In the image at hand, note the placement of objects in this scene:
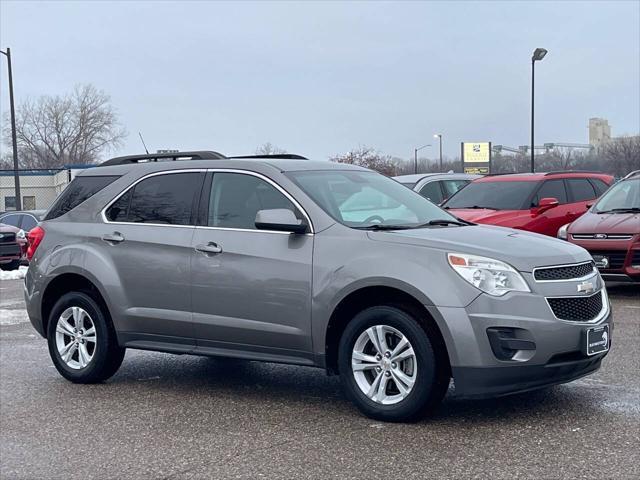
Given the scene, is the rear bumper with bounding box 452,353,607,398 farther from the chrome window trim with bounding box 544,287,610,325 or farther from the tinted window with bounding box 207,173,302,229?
the tinted window with bounding box 207,173,302,229

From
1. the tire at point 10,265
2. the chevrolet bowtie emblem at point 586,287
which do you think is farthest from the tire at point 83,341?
the tire at point 10,265

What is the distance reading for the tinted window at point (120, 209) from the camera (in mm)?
7328

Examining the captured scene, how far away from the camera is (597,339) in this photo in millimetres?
5730

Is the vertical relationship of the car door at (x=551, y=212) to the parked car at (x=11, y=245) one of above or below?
above

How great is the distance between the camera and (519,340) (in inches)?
213

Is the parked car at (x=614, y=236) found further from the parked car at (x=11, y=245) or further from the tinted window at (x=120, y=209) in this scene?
the parked car at (x=11, y=245)

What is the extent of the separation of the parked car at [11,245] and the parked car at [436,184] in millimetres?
8647

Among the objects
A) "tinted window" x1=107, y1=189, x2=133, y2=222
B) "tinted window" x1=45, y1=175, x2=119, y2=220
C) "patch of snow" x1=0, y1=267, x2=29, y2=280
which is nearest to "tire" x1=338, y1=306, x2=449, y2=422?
"tinted window" x1=107, y1=189, x2=133, y2=222

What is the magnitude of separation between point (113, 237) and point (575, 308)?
361 centimetres

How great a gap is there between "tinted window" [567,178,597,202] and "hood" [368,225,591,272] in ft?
30.0

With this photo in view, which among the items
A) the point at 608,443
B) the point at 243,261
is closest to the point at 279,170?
the point at 243,261

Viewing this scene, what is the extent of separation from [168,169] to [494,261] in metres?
2.91

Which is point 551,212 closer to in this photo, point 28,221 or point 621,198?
point 621,198

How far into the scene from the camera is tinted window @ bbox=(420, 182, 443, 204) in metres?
16.9
